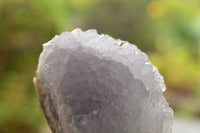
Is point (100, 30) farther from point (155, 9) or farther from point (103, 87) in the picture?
point (103, 87)

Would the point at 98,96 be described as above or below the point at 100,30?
below

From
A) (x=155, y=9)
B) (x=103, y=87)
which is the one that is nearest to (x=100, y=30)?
(x=155, y=9)

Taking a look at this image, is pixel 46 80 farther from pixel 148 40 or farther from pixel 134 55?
pixel 148 40

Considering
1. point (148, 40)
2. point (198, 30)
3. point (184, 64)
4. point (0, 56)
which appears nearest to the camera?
point (0, 56)

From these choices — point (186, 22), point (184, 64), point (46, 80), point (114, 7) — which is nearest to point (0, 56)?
point (46, 80)

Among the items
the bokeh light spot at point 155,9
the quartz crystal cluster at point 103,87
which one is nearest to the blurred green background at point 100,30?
the bokeh light spot at point 155,9

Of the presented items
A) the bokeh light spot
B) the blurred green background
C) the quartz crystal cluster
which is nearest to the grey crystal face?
the quartz crystal cluster

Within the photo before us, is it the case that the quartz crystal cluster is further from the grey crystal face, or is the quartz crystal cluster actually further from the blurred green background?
the blurred green background
